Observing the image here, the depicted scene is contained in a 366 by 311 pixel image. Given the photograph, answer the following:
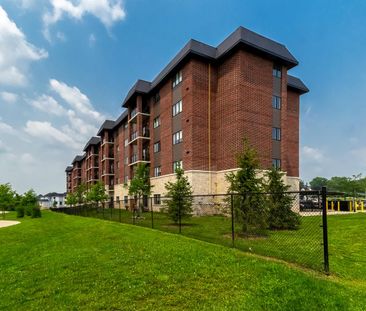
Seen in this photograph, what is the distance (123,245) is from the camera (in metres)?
10.1

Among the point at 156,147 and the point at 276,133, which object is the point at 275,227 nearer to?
the point at 276,133

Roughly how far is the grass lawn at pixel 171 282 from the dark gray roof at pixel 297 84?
90.5 ft

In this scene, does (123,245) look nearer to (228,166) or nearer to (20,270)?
(20,270)

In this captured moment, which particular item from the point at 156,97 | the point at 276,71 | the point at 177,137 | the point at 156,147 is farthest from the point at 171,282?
the point at 156,97

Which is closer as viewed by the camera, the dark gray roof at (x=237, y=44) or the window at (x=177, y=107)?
the dark gray roof at (x=237, y=44)

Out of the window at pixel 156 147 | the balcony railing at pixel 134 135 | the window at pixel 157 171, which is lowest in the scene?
the window at pixel 157 171

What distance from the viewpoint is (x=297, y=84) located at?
110ft

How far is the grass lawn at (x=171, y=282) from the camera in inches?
197

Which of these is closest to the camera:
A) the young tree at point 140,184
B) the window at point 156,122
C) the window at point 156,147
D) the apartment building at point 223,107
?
the apartment building at point 223,107

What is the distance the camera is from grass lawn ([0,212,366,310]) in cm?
502

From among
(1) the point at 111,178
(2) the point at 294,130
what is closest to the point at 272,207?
(2) the point at 294,130

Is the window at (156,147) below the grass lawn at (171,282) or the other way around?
the other way around

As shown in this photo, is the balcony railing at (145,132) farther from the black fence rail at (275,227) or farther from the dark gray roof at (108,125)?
the black fence rail at (275,227)

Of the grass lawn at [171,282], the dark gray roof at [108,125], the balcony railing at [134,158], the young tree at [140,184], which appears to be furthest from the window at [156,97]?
the grass lawn at [171,282]
